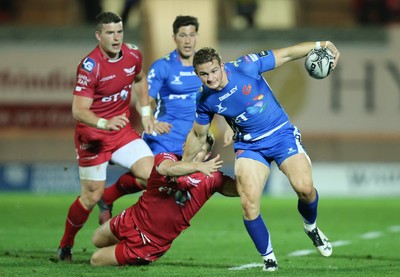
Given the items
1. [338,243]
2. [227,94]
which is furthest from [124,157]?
[338,243]

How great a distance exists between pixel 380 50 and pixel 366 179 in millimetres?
2465

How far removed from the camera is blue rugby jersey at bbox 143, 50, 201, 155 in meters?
10.9

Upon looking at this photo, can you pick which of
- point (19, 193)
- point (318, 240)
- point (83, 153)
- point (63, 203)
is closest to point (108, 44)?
point (83, 153)

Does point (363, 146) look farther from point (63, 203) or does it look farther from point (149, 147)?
point (149, 147)

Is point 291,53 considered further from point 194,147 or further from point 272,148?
point 194,147

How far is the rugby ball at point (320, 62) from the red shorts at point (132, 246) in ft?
6.28

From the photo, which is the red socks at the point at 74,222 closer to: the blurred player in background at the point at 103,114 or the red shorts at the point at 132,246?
the blurred player in background at the point at 103,114

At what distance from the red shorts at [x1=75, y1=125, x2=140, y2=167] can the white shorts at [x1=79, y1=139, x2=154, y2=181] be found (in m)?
0.05

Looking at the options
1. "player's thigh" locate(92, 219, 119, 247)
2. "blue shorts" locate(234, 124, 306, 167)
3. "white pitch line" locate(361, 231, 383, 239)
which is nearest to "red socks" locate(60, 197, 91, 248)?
"player's thigh" locate(92, 219, 119, 247)

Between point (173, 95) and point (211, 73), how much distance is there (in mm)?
2568

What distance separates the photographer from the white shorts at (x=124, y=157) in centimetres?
994

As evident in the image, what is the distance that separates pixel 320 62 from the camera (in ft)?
28.7

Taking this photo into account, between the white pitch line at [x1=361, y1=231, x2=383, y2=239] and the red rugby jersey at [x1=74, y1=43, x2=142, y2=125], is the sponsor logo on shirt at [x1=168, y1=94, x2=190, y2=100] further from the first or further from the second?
the white pitch line at [x1=361, y1=231, x2=383, y2=239]

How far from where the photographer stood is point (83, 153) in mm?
10070
